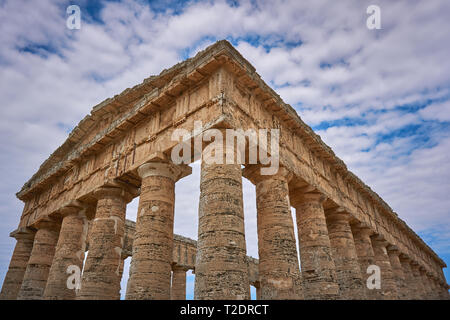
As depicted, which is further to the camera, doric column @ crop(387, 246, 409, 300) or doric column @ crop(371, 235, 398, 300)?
doric column @ crop(387, 246, 409, 300)

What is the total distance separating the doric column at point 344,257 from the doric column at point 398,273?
18.3ft

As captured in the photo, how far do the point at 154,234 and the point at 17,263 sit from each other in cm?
1141

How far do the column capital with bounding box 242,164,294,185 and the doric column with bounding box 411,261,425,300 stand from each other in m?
18.3

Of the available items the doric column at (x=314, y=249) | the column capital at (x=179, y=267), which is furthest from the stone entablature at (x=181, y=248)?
the doric column at (x=314, y=249)

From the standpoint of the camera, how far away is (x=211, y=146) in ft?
29.4

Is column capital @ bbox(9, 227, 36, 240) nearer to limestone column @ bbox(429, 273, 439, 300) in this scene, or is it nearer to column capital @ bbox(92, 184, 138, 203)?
column capital @ bbox(92, 184, 138, 203)

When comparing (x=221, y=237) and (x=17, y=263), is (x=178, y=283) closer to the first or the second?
(x=17, y=263)

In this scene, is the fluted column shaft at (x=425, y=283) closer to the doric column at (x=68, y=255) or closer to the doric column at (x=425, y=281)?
the doric column at (x=425, y=281)

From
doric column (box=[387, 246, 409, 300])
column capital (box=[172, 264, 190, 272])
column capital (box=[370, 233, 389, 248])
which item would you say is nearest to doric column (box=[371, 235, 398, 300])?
column capital (box=[370, 233, 389, 248])

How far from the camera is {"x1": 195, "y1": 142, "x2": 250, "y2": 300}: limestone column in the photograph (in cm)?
709

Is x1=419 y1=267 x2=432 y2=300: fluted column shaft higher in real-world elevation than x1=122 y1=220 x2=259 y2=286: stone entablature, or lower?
→ lower

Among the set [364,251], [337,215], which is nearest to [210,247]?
[337,215]

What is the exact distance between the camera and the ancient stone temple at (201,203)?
851cm

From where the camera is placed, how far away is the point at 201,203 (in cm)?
839
